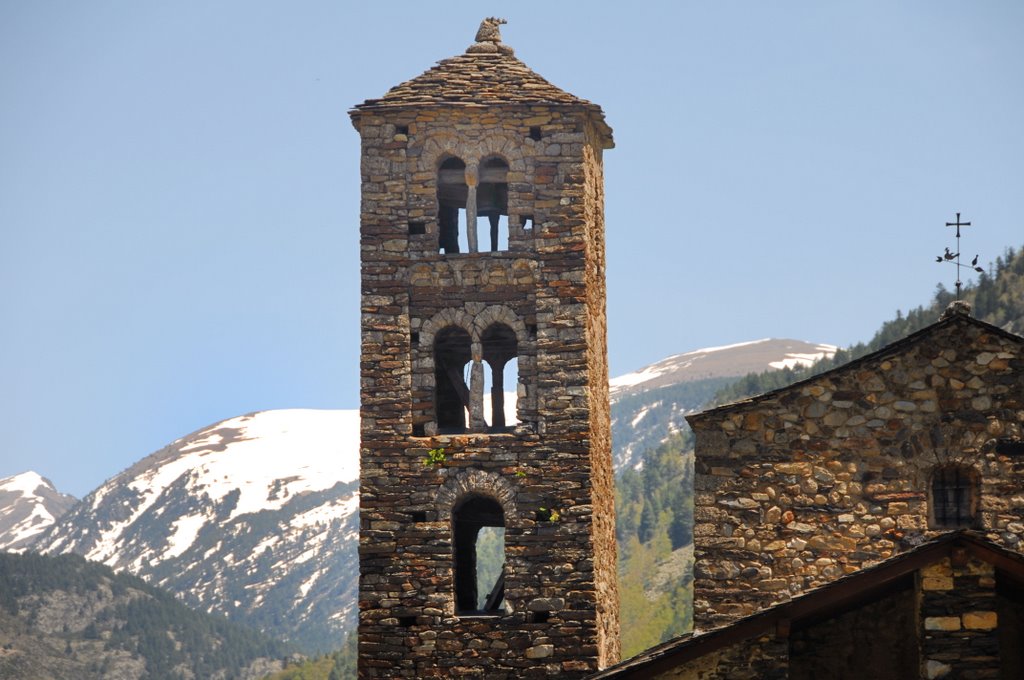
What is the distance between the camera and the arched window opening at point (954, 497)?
23641mm

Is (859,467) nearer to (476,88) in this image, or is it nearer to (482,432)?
(482,432)

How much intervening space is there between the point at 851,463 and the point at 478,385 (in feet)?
20.4

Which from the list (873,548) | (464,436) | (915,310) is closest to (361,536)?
(464,436)

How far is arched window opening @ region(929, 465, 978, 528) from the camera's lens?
23641 millimetres

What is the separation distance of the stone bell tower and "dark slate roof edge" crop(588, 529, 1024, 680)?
608cm

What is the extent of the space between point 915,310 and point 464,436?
75.4 metres

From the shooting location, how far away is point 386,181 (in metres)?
28.3

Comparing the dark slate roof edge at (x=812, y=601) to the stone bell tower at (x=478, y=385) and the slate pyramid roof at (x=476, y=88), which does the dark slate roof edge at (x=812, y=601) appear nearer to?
the stone bell tower at (x=478, y=385)

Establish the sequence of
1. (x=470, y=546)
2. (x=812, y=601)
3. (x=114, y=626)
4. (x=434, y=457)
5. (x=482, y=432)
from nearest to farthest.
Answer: (x=812, y=601), (x=434, y=457), (x=482, y=432), (x=470, y=546), (x=114, y=626)

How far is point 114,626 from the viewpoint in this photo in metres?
137

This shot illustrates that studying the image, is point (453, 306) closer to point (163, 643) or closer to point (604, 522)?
point (604, 522)

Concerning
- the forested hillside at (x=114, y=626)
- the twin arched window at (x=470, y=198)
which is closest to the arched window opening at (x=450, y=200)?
the twin arched window at (x=470, y=198)

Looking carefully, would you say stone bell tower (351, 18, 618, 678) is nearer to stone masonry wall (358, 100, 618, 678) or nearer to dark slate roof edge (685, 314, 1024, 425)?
stone masonry wall (358, 100, 618, 678)

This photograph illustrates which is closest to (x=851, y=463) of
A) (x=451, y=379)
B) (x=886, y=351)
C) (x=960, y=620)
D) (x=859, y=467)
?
(x=859, y=467)
